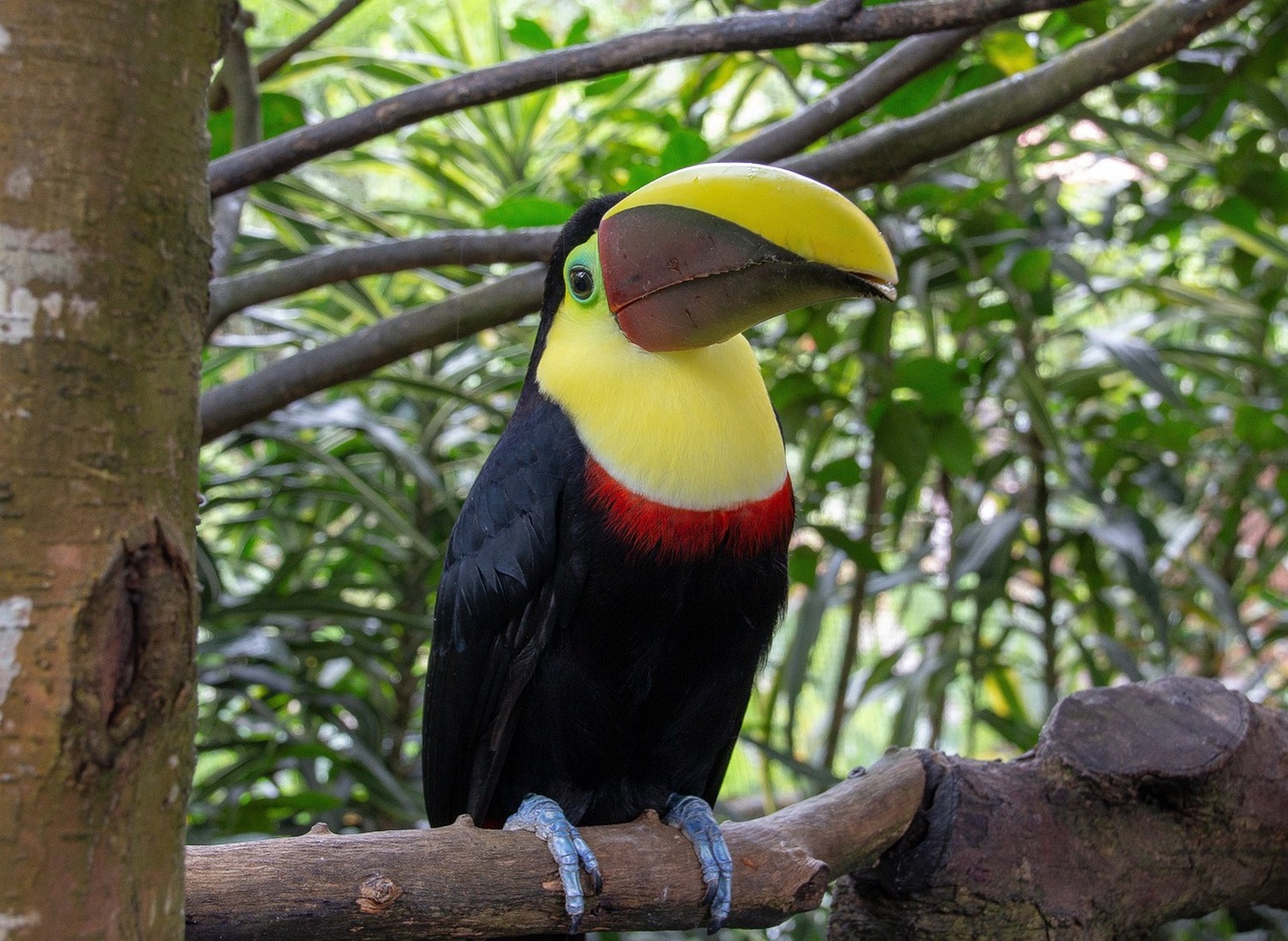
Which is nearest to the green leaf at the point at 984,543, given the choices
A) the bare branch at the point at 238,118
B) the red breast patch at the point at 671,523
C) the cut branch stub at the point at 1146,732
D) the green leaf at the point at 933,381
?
the green leaf at the point at 933,381

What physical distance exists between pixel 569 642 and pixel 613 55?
0.78 m

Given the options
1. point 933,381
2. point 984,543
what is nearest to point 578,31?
point 933,381

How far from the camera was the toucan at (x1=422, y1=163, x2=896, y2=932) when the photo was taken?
1.39 metres

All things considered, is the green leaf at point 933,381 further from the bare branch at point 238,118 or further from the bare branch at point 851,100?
the bare branch at point 238,118

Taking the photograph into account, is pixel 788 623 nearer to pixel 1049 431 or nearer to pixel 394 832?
pixel 1049 431

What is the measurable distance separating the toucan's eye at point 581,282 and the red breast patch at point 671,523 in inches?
8.6

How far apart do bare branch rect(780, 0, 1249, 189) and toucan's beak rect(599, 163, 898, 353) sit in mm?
444

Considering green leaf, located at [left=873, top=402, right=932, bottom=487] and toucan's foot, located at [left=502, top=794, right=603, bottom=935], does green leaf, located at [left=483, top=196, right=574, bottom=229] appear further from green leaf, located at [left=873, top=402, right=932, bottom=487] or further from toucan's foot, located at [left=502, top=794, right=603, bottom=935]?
toucan's foot, located at [left=502, top=794, right=603, bottom=935]

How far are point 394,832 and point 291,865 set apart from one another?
14 centimetres

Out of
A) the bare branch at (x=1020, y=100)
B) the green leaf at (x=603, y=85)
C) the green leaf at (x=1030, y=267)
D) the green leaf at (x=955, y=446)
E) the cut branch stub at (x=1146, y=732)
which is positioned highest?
the green leaf at (x=603, y=85)

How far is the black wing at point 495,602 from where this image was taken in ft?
5.02

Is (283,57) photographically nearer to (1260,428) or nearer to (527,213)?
(527,213)

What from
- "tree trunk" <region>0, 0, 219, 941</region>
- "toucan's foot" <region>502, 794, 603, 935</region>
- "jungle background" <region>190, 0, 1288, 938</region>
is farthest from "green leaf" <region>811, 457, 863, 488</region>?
"tree trunk" <region>0, 0, 219, 941</region>

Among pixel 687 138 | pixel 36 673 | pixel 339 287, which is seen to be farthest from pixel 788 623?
pixel 36 673
